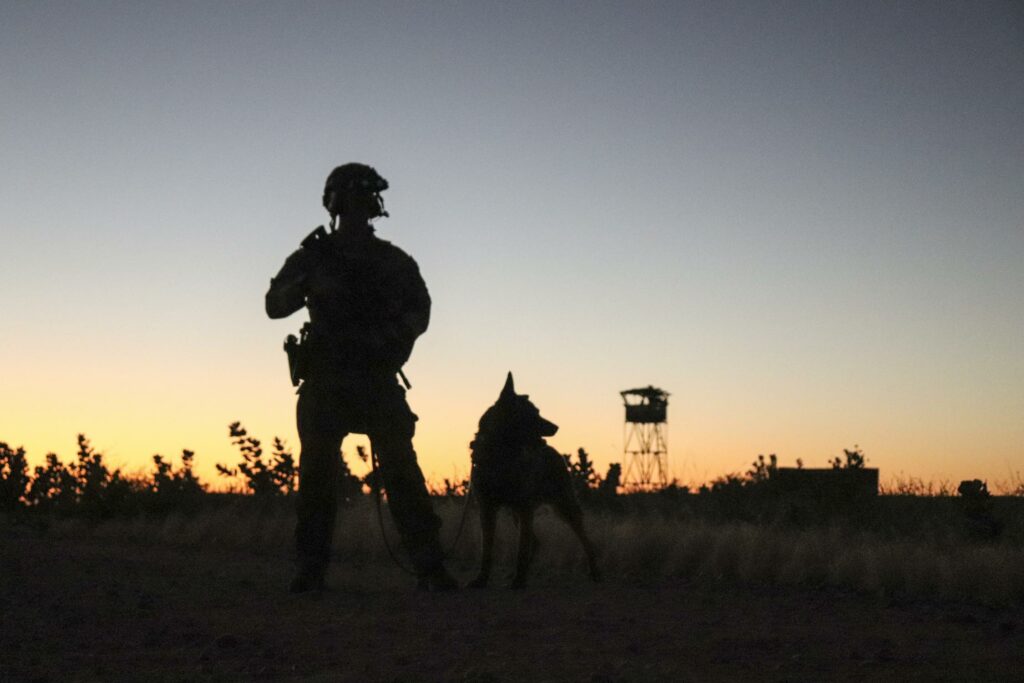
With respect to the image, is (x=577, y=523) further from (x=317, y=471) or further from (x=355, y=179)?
(x=355, y=179)

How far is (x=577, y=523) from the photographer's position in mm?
9602

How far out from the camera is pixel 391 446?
30.1ft

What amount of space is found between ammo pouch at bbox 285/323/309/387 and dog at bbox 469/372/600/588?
1.40 meters

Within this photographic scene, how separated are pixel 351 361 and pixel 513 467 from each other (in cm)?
144

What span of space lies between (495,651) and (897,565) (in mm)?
4620

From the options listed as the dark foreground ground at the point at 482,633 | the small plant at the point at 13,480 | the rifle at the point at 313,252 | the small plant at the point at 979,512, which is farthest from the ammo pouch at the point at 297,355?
the small plant at the point at 13,480

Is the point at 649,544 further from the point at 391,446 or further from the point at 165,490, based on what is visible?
the point at 165,490

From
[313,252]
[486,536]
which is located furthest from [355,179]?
[486,536]

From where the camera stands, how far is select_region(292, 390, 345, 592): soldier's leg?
29.6ft

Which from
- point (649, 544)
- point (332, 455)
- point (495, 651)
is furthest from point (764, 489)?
point (495, 651)

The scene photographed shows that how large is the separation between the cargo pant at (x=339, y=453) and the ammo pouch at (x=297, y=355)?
0.12 meters

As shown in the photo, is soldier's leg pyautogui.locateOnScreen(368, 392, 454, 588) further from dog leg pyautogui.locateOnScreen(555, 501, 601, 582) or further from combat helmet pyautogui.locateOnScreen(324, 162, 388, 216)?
combat helmet pyautogui.locateOnScreen(324, 162, 388, 216)

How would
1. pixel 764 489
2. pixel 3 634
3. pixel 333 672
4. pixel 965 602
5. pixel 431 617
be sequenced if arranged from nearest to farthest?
pixel 333 672, pixel 3 634, pixel 431 617, pixel 965 602, pixel 764 489

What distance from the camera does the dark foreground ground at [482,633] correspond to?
515 cm
